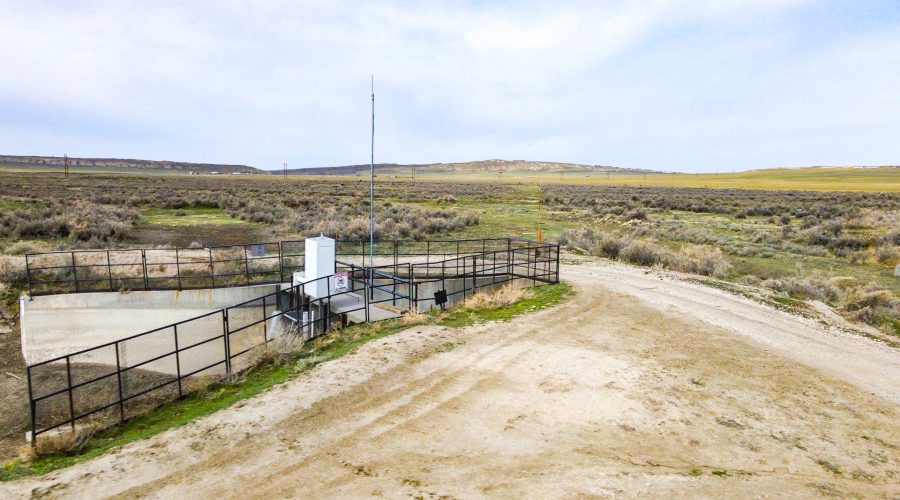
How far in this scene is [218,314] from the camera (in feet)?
53.1

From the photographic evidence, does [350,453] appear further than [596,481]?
Yes

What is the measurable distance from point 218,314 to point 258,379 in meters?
8.17

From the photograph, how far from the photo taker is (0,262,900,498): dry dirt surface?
18.3ft

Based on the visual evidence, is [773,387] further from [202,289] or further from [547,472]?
[202,289]

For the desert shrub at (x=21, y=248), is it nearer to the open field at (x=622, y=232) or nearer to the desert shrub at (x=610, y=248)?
the open field at (x=622, y=232)

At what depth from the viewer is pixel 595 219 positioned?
38750 mm

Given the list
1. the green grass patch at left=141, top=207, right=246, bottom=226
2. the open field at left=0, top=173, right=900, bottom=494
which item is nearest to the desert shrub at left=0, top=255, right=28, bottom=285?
the open field at left=0, top=173, right=900, bottom=494

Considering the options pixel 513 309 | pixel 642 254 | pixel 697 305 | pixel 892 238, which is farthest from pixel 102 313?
pixel 892 238

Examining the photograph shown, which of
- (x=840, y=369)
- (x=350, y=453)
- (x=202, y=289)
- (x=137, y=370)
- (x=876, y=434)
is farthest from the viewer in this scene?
(x=202, y=289)

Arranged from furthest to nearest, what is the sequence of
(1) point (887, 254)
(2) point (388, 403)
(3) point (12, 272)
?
(1) point (887, 254), (3) point (12, 272), (2) point (388, 403)

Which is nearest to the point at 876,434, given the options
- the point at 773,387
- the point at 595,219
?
the point at 773,387

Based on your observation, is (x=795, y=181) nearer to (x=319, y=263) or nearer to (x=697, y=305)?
(x=697, y=305)

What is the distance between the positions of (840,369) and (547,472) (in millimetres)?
7012

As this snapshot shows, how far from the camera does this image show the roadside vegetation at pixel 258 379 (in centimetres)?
664
